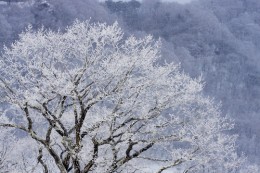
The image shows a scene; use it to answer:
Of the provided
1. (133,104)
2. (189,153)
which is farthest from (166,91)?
(189,153)

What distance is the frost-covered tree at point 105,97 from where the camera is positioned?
12.5 metres

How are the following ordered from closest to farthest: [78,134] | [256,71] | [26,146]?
[78,134]
[26,146]
[256,71]

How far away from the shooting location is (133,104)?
12.9 meters

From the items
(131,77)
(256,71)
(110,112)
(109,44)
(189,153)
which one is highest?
(109,44)

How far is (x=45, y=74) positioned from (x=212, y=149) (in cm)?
513

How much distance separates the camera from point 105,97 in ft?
40.9

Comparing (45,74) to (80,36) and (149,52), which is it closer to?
(80,36)

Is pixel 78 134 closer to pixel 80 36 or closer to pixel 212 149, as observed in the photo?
pixel 80 36

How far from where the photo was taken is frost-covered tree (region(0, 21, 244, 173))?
12500mm

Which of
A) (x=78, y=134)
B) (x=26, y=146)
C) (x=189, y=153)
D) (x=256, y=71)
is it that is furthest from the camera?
(x=256, y=71)

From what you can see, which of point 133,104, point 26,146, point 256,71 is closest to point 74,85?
point 133,104

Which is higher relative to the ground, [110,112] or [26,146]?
[110,112]

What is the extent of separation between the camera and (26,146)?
22.1m

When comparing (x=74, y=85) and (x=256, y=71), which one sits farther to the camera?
(x=256, y=71)
